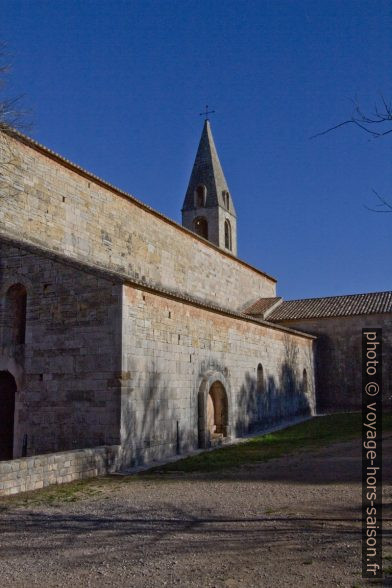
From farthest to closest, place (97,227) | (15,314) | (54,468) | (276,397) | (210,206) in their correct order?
(210,206), (276,397), (97,227), (15,314), (54,468)

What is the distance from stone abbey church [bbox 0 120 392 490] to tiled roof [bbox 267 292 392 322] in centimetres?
526

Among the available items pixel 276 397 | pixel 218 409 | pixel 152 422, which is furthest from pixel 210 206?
pixel 152 422

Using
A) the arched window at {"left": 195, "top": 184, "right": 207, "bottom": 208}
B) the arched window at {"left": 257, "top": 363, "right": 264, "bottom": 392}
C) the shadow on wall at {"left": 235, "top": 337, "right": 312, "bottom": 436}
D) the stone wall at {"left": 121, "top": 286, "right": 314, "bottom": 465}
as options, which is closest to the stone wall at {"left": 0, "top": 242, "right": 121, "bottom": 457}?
the stone wall at {"left": 121, "top": 286, "right": 314, "bottom": 465}

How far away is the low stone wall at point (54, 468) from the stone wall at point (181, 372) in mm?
687

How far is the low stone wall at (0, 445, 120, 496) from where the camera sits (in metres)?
8.18

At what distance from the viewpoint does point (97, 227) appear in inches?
629

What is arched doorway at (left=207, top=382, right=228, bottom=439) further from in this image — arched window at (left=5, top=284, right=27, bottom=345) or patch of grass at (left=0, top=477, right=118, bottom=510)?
patch of grass at (left=0, top=477, right=118, bottom=510)

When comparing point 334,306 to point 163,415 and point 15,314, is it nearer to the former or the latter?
point 163,415

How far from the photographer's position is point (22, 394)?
460 inches

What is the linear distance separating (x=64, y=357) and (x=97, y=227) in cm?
571

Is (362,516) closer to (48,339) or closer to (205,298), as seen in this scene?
(48,339)

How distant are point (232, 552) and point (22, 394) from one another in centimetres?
767

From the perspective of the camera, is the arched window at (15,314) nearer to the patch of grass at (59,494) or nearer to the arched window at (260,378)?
the patch of grass at (59,494)

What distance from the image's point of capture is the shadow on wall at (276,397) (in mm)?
17141
